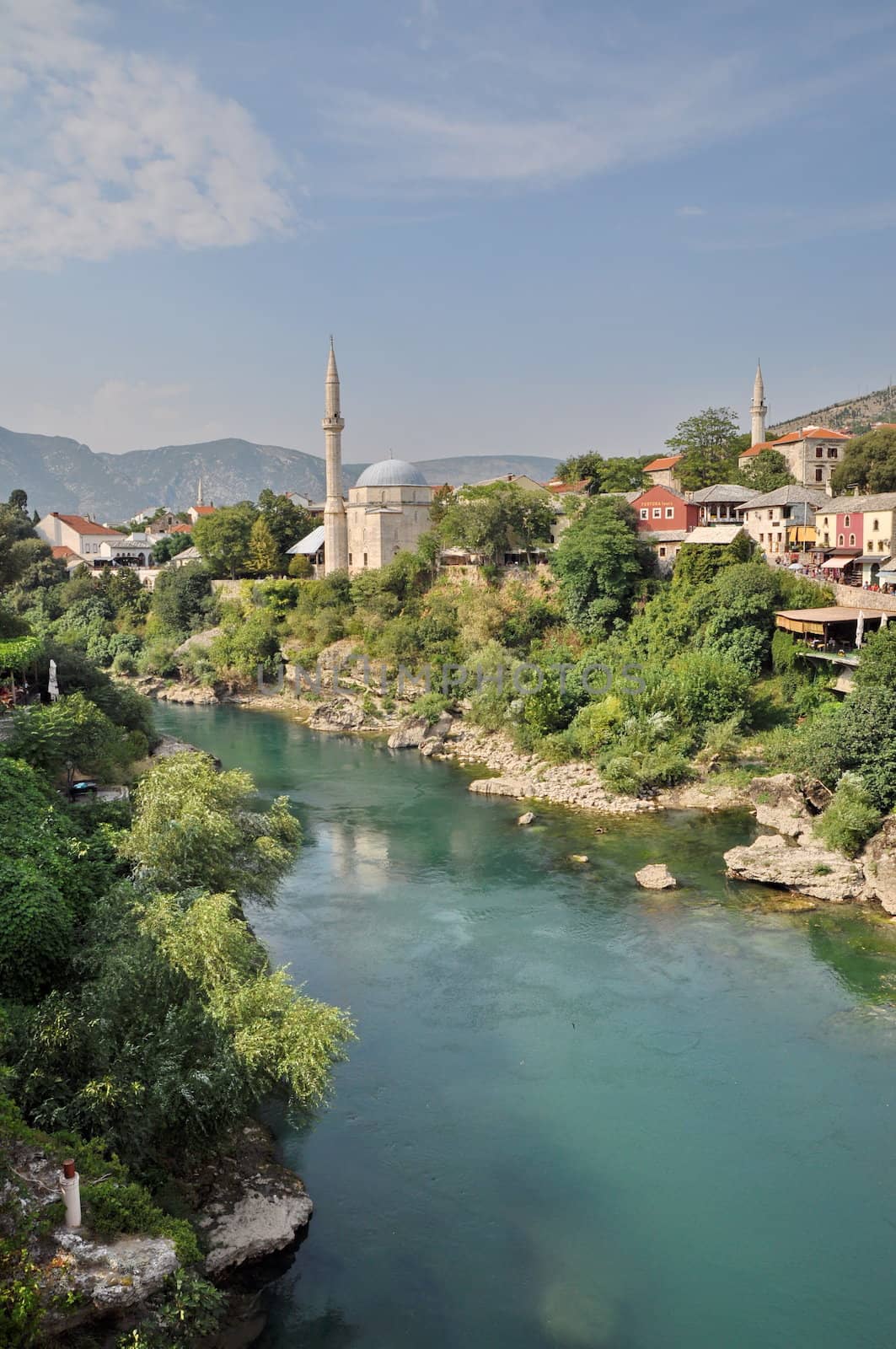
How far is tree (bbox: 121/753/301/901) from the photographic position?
479 inches

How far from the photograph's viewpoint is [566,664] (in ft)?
92.7

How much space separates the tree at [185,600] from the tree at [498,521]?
13.1 m

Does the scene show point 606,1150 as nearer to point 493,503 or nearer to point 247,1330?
point 247,1330

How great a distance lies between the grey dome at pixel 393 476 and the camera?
139 feet

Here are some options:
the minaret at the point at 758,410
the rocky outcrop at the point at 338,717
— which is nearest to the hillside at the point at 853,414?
the minaret at the point at 758,410

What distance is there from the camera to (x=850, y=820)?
16984 mm

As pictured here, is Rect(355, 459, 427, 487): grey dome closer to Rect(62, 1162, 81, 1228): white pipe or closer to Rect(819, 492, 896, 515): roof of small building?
Rect(819, 492, 896, 515): roof of small building

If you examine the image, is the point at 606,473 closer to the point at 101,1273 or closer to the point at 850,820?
the point at 850,820

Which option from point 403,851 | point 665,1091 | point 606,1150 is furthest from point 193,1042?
point 403,851

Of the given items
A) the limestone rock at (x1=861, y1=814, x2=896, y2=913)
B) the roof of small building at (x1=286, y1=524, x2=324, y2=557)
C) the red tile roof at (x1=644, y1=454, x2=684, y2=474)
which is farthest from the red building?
the limestone rock at (x1=861, y1=814, x2=896, y2=913)

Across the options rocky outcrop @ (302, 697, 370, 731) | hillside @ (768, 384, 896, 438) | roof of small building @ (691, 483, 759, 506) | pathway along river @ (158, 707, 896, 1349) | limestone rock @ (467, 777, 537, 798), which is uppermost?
hillside @ (768, 384, 896, 438)

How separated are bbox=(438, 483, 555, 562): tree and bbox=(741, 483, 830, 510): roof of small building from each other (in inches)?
279

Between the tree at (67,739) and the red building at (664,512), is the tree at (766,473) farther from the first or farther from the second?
the tree at (67,739)

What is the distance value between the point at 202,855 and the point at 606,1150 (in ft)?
19.5
